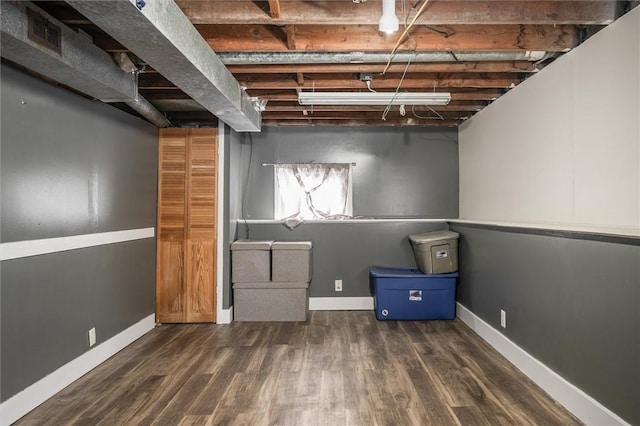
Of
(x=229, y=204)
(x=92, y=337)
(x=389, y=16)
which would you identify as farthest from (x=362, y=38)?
(x=92, y=337)

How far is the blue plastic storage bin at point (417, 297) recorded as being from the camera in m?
3.82

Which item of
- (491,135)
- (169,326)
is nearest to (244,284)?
(169,326)

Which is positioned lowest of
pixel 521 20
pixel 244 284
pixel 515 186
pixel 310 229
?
pixel 244 284

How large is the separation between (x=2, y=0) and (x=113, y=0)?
650mm

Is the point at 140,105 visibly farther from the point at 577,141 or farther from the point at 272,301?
the point at 577,141

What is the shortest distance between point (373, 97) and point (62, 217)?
254 centimetres

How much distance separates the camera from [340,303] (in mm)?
4273

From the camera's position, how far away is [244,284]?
12.5ft

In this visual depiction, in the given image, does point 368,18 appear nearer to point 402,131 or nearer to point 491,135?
point 491,135

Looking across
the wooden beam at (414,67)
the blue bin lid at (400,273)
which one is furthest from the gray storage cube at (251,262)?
the wooden beam at (414,67)

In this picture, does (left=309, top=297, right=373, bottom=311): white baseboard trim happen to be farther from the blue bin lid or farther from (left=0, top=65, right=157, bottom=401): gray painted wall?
(left=0, top=65, right=157, bottom=401): gray painted wall

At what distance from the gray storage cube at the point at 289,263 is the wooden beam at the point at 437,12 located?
7.62ft

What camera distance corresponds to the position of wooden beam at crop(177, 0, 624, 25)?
1988 mm

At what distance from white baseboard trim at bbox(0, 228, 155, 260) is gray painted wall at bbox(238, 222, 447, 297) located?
4.70ft
